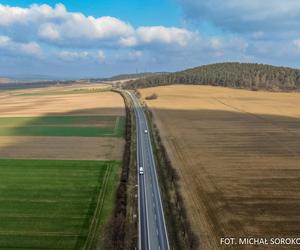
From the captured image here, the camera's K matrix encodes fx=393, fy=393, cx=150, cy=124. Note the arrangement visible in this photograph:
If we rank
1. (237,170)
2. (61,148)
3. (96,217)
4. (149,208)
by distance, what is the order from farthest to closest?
(61,148), (237,170), (149,208), (96,217)

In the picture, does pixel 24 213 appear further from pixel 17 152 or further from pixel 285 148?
pixel 285 148

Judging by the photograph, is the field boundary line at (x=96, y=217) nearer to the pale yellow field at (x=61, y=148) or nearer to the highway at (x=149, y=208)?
the highway at (x=149, y=208)

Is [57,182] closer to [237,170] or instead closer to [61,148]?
[61,148]

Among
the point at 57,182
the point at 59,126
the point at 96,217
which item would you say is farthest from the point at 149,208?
the point at 59,126

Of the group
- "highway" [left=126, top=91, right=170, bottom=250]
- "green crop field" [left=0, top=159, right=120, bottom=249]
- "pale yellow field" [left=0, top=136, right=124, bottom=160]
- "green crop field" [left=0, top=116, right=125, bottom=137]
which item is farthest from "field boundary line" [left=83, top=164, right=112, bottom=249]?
"green crop field" [left=0, top=116, right=125, bottom=137]

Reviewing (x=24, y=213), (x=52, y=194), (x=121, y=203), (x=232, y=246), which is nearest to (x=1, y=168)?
(x=52, y=194)

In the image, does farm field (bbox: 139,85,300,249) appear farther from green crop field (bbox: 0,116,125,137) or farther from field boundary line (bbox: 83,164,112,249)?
green crop field (bbox: 0,116,125,137)

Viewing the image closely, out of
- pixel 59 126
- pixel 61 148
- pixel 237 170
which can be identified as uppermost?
pixel 237 170
